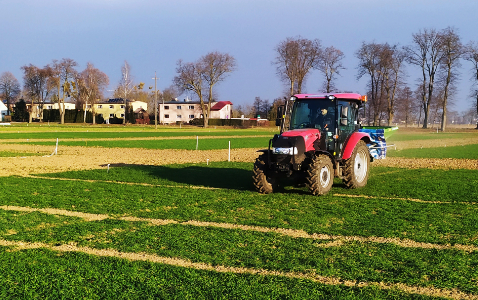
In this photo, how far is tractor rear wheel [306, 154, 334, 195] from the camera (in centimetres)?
1221

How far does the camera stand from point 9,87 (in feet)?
413

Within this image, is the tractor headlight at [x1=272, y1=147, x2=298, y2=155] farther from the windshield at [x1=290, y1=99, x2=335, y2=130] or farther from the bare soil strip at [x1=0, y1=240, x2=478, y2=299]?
the bare soil strip at [x1=0, y1=240, x2=478, y2=299]

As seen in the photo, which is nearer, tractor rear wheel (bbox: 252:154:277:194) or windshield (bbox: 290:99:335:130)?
tractor rear wheel (bbox: 252:154:277:194)

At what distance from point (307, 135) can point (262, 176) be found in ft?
5.39

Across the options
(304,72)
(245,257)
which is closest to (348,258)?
(245,257)

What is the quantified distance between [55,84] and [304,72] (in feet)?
185

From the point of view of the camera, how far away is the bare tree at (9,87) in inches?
4916

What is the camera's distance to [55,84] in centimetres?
10312

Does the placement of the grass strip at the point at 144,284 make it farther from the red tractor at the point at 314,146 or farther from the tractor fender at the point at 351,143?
the tractor fender at the point at 351,143

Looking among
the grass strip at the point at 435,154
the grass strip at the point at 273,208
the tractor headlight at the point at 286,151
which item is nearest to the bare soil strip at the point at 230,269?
the grass strip at the point at 273,208

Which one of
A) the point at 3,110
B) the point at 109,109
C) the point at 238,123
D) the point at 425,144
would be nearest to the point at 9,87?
the point at 3,110

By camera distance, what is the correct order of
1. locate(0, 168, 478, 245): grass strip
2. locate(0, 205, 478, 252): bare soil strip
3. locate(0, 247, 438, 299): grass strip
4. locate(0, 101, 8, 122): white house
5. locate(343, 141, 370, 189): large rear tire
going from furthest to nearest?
locate(0, 101, 8, 122): white house
locate(343, 141, 370, 189): large rear tire
locate(0, 168, 478, 245): grass strip
locate(0, 205, 478, 252): bare soil strip
locate(0, 247, 438, 299): grass strip

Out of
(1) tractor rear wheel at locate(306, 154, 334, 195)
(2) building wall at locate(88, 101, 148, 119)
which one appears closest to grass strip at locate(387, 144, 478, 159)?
(1) tractor rear wheel at locate(306, 154, 334, 195)

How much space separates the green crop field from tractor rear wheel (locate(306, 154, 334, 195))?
0.33 m
